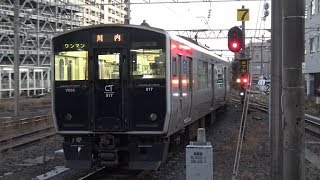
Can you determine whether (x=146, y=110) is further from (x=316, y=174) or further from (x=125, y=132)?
(x=316, y=174)

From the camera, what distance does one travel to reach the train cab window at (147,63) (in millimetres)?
9758

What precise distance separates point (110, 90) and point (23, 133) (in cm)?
1044

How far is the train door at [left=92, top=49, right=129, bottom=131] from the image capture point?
9773 mm

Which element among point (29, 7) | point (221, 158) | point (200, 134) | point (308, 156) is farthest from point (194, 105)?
point (29, 7)

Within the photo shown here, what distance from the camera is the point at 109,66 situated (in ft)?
32.7

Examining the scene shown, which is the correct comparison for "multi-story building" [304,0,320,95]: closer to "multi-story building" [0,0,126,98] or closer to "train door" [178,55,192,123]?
"multi-story building" [0,0,126,98]

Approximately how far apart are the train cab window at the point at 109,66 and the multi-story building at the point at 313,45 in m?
33.7

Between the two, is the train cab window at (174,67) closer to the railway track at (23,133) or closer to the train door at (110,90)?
the train door at (110,90)

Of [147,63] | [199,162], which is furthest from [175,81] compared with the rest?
[199,162]

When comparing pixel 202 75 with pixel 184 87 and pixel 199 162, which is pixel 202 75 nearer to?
pixel 184 87

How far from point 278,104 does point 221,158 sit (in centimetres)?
470

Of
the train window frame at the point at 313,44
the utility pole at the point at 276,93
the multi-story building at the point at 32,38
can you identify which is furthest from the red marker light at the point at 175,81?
the train window frame at the point at 313,44

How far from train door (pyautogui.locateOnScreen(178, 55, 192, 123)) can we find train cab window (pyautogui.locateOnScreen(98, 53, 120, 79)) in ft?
5.30

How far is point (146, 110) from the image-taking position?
32.1 feet
